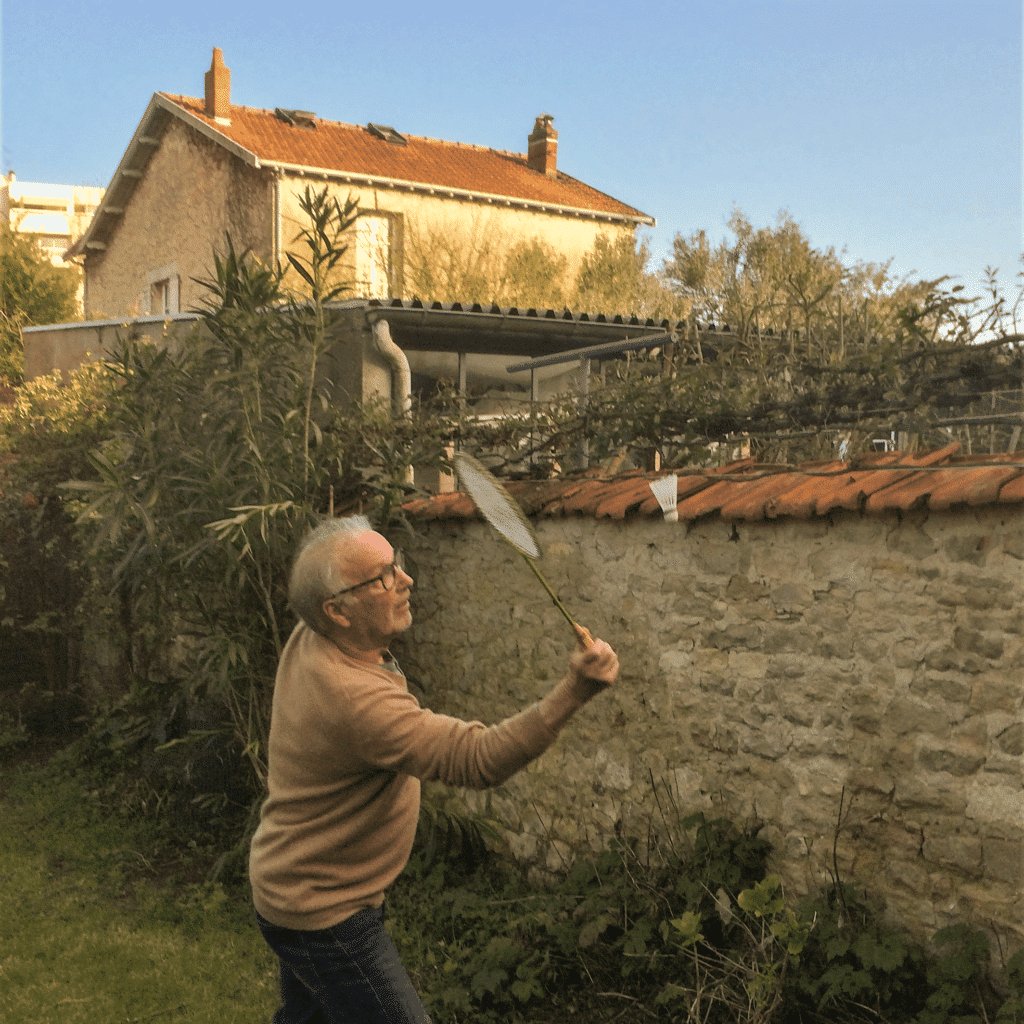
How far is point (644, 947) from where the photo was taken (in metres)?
3.83

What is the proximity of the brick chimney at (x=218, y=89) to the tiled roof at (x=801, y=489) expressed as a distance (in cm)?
1377

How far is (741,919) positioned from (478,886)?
176cm

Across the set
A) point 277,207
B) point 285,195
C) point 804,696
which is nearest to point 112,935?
point 804,696

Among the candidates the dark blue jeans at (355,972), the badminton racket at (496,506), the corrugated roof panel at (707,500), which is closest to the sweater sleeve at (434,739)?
the badminton racket at (496,506)

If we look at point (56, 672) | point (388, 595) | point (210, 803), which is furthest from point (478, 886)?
point (56, 672)

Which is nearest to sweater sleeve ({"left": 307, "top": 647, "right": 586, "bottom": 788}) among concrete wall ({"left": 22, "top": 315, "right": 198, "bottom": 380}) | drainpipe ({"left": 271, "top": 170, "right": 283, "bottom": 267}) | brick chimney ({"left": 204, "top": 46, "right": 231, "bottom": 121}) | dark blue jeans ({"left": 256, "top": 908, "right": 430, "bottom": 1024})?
dark blue jeans ({"left": 256, "top": 908, "right": 430, "bottom": 1024})

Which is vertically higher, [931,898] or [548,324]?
[548,324]

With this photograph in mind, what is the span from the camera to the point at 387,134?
708 inches

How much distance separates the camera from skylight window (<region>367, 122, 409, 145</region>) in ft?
59.0

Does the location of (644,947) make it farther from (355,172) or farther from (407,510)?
(355,172)

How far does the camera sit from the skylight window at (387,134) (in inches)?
707

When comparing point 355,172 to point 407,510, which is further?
point 355,172

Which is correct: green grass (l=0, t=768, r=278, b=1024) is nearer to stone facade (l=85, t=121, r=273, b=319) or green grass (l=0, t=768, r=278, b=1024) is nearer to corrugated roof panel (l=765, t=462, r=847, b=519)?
corrugated roof panel (l=765, t=462, r=847, b=519)

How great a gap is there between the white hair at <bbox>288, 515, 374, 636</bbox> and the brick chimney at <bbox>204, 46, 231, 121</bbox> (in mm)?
15999
